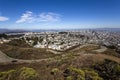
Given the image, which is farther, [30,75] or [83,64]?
[83,64]

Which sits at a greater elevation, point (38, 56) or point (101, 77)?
point (101, 77)

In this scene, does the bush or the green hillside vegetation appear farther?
the bush

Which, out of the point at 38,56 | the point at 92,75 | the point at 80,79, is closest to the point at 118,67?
the point at 92,75

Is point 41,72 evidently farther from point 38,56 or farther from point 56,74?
point 38,56

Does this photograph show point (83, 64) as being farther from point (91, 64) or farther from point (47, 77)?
point (47, 77)

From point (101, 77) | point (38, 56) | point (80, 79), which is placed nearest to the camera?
point (80, 79)

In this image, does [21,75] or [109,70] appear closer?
[21,75]

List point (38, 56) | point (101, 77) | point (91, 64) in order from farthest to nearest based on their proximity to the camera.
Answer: point (38, 56) < point (91, 64) < point (101, 77)

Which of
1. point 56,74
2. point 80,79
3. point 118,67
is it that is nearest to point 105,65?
point 118,67

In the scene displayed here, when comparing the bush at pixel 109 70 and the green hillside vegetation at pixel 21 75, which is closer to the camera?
the green hillside vegetation at pixel 21 75
